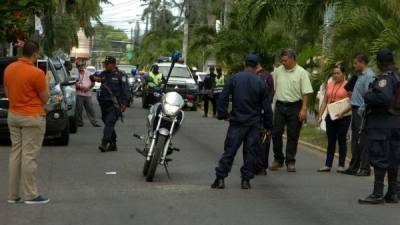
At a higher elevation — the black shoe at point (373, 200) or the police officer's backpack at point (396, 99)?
the police officer's backpack at point (396, 99)

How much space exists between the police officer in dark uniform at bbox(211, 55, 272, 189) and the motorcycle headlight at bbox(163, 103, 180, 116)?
0.92m

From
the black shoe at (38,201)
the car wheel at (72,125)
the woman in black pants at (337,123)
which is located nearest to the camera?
the black shoe at (38,201)

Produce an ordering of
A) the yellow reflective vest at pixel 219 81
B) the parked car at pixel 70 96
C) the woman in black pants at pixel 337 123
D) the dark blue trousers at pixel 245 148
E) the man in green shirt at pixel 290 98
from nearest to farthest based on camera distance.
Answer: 1. the dark blue trousers at pixel 245 148
2. the man in green shirt at pixel 290 98
3. the woman in black pants at pixel 337 123
4. the parked car at pixel 70 96
5. the yellow reflective vest at pixel 219 81

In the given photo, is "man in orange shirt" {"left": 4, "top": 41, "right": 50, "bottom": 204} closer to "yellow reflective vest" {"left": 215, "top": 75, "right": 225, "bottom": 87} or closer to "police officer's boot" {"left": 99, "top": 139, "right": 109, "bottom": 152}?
"police officer's boot" {"left": 99, "top": 139, "right": 109, "bottom": 152}

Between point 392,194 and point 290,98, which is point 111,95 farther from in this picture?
point 392,194

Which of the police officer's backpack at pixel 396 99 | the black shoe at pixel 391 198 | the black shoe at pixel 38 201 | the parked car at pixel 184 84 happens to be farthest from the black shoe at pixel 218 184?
the parked car at pixel 184 84

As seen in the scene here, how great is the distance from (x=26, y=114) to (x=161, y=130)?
2.55 metres

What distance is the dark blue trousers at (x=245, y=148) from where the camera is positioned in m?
11.0

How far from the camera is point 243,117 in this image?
10969 mm

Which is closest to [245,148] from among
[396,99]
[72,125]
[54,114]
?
[396,99]

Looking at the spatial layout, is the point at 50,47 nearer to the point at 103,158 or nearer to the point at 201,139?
the point at 201,139

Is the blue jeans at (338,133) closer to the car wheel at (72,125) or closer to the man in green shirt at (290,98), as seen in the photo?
the man in green shirt at (290,98)

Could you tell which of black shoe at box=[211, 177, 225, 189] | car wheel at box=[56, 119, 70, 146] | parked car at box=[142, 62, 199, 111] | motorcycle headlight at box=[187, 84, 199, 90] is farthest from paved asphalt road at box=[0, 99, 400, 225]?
motorcycle headlight at box=[187, 84, 199, 90]

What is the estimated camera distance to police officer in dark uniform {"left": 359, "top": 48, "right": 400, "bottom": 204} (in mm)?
9844
